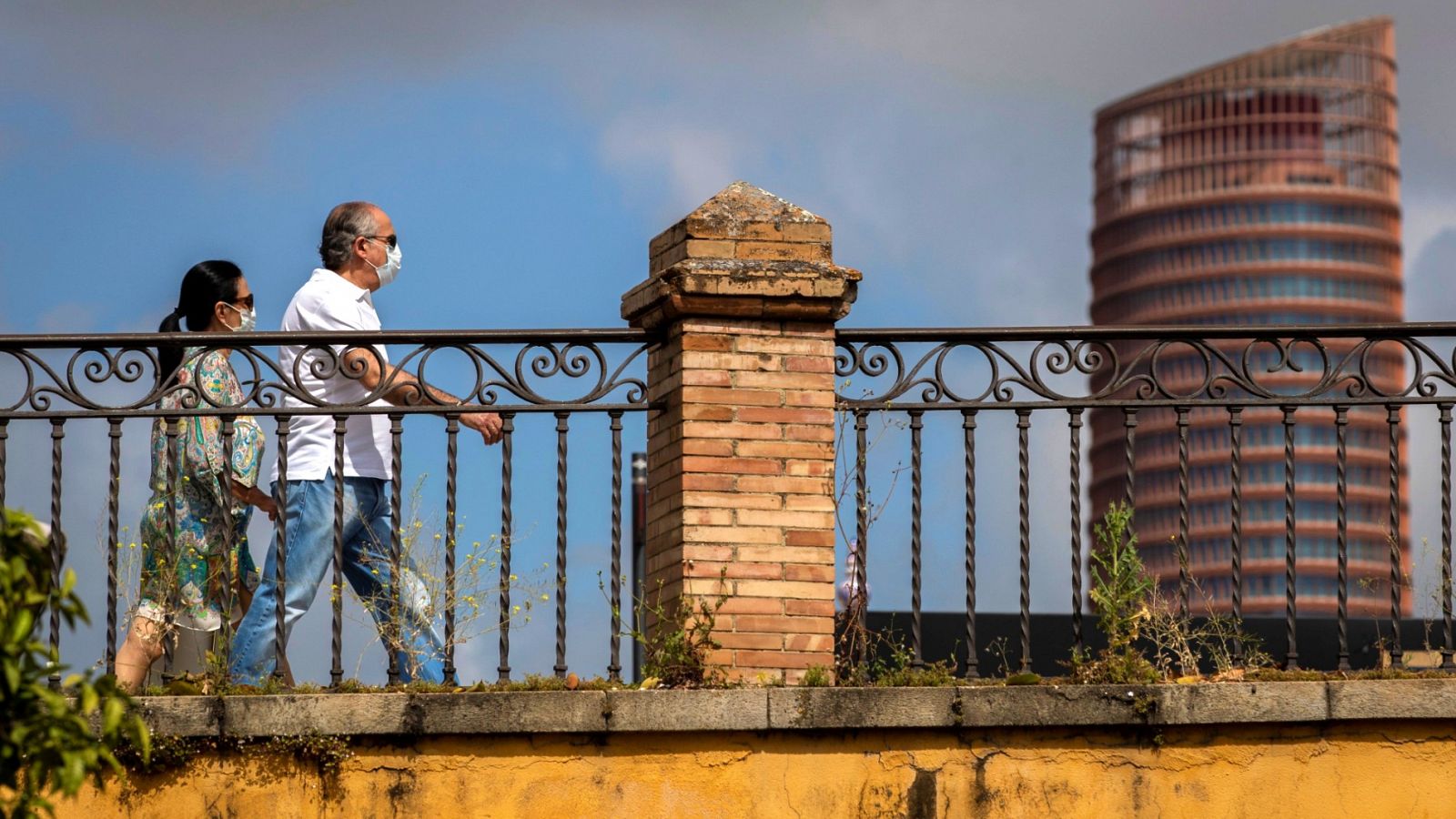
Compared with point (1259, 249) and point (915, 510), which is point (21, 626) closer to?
point (915, 510)

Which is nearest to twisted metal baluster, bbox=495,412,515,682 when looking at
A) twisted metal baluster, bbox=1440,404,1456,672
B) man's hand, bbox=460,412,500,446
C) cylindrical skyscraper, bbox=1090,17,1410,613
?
man's hand, bbox=460,412,500,446

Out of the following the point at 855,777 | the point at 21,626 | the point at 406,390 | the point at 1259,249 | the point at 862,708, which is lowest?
the point at 855,777

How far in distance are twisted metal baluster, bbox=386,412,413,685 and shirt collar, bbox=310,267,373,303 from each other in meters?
0.75

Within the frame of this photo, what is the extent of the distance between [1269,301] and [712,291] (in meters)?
153

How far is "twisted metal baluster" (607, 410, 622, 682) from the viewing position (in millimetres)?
6984

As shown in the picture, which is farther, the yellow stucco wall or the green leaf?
the yellow stucco wall

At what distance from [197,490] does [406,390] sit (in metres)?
1.01

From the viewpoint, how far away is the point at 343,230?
7.80 meters

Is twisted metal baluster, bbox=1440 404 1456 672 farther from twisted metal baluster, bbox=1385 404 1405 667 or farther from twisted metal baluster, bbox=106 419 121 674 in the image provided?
twisted metal baluster, bbox=106 419 121 674

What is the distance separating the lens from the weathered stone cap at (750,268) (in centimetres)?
714

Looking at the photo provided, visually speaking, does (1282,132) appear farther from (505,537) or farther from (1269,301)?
(505,537)

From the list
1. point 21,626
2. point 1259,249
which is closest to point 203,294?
point 21,626

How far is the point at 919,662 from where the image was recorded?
7.06 meters

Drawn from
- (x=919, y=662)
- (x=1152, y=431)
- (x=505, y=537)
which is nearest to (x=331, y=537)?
(x=505, y=537)
